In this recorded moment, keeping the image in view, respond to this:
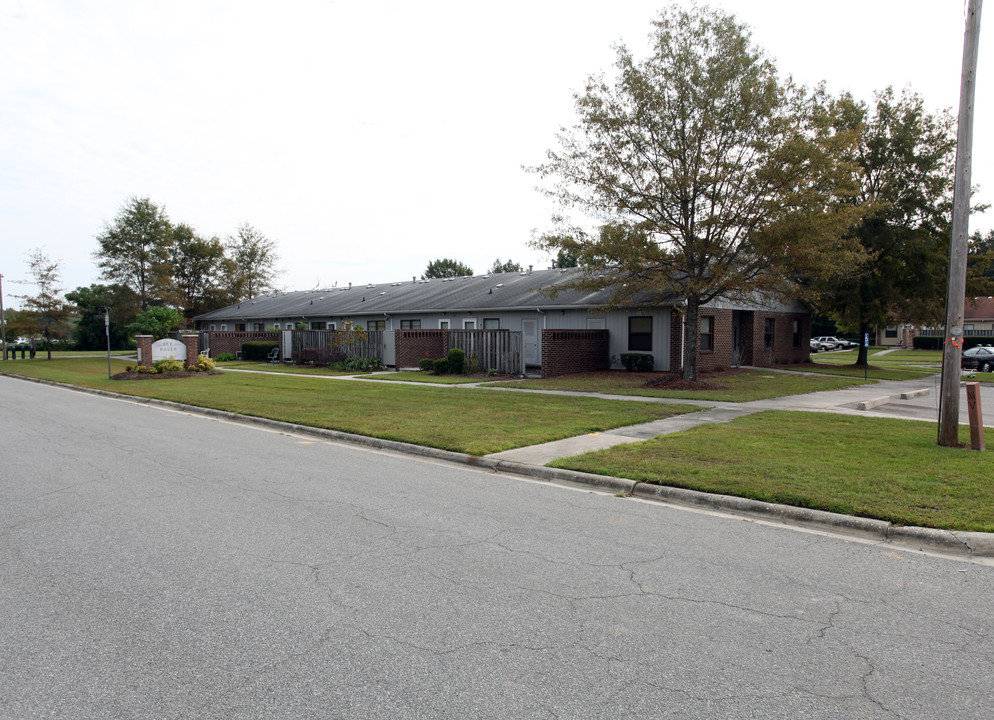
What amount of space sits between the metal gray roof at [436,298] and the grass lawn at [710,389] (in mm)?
3155

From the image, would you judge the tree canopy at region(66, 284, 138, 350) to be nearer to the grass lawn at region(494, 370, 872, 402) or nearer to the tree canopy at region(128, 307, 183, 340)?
the tree canopy at region(128, 307, 183, 340)

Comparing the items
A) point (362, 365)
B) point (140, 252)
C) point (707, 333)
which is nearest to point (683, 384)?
point (707, 333)

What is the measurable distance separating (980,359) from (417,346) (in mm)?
28969

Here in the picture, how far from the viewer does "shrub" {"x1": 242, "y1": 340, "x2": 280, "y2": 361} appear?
1464 inches

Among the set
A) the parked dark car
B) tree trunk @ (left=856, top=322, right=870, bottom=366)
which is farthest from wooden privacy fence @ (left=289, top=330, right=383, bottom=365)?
the parked dark car

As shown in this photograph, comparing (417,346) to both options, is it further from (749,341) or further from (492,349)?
(749,341)

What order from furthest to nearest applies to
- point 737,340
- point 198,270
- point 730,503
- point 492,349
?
point 198,270, point 737,340, point 492,349, point 730,503

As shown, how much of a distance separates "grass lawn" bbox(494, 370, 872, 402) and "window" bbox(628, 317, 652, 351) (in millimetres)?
1358

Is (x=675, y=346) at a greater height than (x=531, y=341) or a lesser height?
lesser

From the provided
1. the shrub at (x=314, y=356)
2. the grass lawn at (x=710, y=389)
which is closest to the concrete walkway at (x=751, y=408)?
the grass lawn at (x=710, y=389)

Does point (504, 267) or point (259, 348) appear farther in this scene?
point (504, 267)

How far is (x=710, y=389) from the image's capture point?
60.7ft

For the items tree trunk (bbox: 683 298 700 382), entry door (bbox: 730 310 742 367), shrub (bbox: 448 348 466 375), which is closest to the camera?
tree trunk (bbox: 683 298 700 382)

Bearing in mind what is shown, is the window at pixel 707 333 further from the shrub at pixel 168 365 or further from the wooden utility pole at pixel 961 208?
the shrub at pixel 168 365
